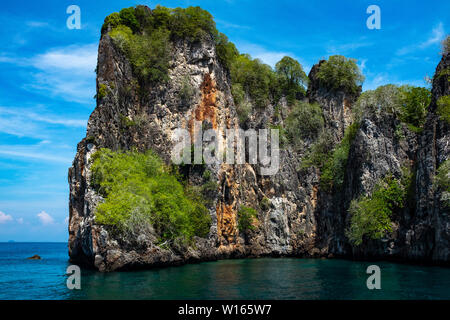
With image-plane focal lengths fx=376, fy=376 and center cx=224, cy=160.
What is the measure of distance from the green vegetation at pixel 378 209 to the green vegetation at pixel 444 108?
7897 millimetres

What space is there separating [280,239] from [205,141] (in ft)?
54.9

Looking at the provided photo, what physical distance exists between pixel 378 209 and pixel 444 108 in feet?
39.3

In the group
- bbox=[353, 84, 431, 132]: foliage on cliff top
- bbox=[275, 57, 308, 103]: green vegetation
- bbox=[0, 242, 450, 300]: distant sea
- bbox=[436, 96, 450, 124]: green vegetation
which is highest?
bbox=[275, 57, 308, 103]: green vegetation

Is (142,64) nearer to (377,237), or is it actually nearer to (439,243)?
(377,237)

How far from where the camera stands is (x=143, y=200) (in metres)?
33.5

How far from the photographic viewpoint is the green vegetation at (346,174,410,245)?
130 feet

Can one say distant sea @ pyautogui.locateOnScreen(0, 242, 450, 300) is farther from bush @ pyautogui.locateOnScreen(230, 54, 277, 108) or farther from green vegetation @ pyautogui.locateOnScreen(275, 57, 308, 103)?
green vegetation @ pyautogui.locateOnScreen(275, 57, 308, 103)

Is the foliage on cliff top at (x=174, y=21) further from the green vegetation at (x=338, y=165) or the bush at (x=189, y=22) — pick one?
the green vegetation at (x=338, y=165)

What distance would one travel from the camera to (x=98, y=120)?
37.3 m

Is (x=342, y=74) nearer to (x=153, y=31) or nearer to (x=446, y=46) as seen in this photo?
(x=446, y=46)
